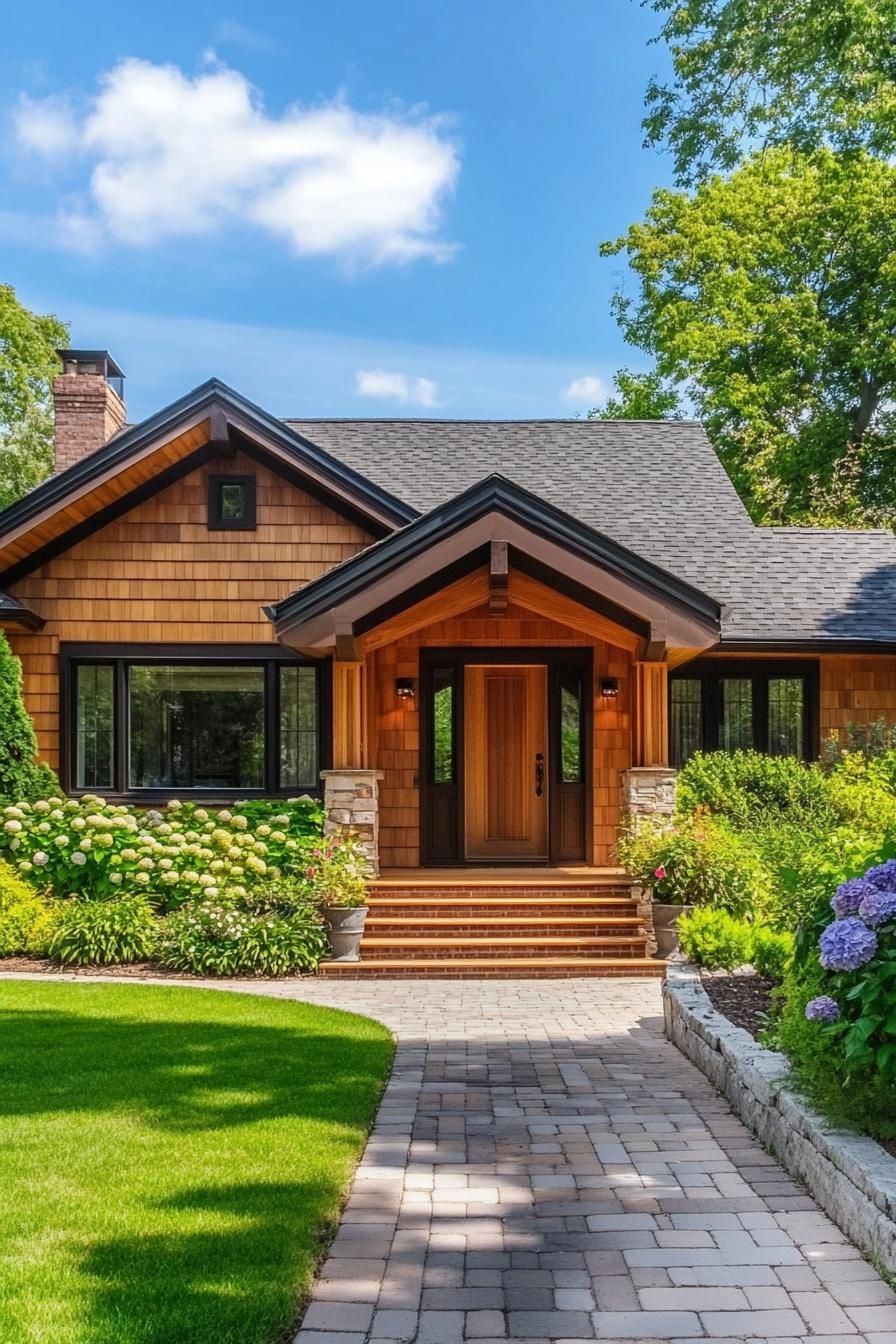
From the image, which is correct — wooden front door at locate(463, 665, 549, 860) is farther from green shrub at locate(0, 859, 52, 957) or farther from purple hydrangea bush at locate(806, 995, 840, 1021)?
purple hydrangea bush at locate(806, 995, 840, 1021)

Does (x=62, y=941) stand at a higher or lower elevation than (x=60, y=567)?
lower

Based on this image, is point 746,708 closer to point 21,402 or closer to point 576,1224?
point 576,1224

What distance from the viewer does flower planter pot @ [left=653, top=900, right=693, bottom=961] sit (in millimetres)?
9484

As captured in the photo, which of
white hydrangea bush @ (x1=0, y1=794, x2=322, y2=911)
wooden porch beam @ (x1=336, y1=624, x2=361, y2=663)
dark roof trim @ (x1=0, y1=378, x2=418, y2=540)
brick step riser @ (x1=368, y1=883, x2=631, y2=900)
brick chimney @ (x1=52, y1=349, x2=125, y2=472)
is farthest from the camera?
brick chimney @ (x1=52, y1=349, x2=125, y2=472)

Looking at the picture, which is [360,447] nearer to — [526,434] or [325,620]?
[526,434]

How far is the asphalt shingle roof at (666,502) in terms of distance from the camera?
13281 millimetres

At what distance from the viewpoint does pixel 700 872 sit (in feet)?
31.4

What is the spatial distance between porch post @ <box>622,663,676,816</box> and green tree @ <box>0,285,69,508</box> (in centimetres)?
2781

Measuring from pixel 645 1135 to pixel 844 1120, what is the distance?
110 centimetres

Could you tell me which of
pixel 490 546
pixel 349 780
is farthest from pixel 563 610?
pixel 349 780

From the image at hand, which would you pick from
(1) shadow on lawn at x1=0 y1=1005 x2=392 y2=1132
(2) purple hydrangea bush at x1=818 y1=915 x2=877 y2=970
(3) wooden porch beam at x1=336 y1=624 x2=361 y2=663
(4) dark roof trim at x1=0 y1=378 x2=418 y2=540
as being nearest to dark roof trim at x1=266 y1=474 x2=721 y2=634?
(3) wooden porch beam at x1=336 y1=624 x2=361 y2=663

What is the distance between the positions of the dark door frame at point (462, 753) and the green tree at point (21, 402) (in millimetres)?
25468

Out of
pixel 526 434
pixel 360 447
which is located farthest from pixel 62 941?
pixel 526 434

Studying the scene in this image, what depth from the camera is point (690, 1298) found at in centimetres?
329
